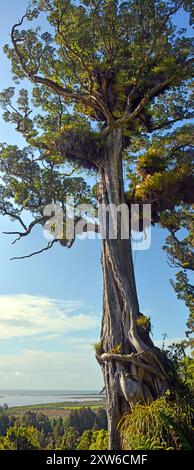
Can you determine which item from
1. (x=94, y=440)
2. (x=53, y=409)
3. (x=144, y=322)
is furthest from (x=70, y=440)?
(x=53, y=409)

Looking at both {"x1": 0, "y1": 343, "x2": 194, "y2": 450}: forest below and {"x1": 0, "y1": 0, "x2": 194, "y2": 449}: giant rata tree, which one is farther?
{"x1": 0, "y1": 0, "x2": 194, "y2": 449}: giant rata tree

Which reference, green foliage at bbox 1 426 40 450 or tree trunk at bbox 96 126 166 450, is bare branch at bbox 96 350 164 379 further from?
green foliage at bbox 1 426 40 450

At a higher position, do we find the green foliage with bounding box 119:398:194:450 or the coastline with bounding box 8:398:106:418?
the coastline with bounding box 8:398:106:418

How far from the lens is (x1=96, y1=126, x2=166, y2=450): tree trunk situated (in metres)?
5.61

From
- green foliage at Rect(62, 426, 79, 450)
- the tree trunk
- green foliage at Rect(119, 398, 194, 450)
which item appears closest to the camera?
green foliage at Rect(119, 398, 194, 450)

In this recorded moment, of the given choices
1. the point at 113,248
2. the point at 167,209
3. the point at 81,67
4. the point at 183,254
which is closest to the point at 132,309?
the point at 113,248

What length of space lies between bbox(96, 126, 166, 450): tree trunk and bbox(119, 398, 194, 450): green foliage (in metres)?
0.60

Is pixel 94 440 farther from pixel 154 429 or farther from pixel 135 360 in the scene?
pixel 154 429

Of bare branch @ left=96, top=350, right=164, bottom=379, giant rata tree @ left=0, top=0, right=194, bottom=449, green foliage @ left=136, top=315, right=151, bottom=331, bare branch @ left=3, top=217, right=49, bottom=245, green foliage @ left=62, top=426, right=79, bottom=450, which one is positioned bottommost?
green foliage @ left=62, top=426, right=79, bottom=450

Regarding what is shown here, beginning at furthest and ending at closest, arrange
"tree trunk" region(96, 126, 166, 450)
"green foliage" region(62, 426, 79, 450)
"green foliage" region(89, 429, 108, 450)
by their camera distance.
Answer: "green foliage" region(62, 426, 79, 450)
"green foliage" region(89, 429, 108, 450)
"tree trunk" region(96, 126, 166, 450)

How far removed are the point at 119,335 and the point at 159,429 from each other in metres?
1.87

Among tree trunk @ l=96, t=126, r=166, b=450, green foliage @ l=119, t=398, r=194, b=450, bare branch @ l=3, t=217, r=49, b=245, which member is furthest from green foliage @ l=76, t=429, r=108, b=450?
bare branch @ l=3, t=217, r=49, b=245

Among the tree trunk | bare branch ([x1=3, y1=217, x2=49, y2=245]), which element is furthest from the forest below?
bare branch ([x1=3, y1=217, x2=49, y2=245])

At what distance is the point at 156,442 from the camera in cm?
422
